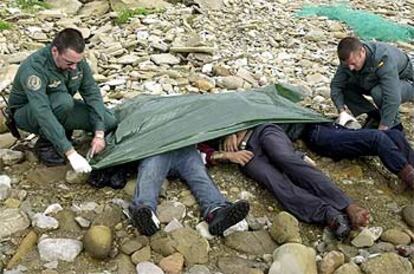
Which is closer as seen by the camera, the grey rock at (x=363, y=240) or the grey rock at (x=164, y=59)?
the grey rock at (x=363, y=240)

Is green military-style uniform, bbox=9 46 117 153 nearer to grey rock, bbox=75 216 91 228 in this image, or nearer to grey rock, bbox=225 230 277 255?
grey rock, bbox=75 216 91 228

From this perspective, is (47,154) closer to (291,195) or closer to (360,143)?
(291,195)

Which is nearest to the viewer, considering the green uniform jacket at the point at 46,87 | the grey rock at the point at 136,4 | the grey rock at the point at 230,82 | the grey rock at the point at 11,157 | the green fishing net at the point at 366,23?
the green uniform jacket at the point at 46,87

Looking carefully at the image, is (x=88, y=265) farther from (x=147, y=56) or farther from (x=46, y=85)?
(x=147, y=56)

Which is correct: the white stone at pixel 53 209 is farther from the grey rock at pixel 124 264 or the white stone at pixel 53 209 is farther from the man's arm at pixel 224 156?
the man's arm at pixel 224 156

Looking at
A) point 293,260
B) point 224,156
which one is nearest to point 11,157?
point 224,156

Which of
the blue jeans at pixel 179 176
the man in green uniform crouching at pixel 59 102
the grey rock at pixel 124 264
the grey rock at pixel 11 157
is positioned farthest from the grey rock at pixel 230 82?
the grey rock at pixel 124 264

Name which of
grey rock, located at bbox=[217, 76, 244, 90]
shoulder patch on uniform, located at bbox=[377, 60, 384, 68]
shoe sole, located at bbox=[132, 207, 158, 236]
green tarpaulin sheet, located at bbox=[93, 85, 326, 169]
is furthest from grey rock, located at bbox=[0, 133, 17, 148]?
shoulder patch on uniform, located at bbox=[377, 60, 384, 68]

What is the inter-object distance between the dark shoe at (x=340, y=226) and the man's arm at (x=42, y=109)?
168 cm

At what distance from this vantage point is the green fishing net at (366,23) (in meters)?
7.27

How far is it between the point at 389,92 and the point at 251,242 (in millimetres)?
1647

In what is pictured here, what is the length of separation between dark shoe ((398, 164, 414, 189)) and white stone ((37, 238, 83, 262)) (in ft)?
6.83

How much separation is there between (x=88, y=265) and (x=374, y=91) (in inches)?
97.9

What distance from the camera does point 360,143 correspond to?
410cm
